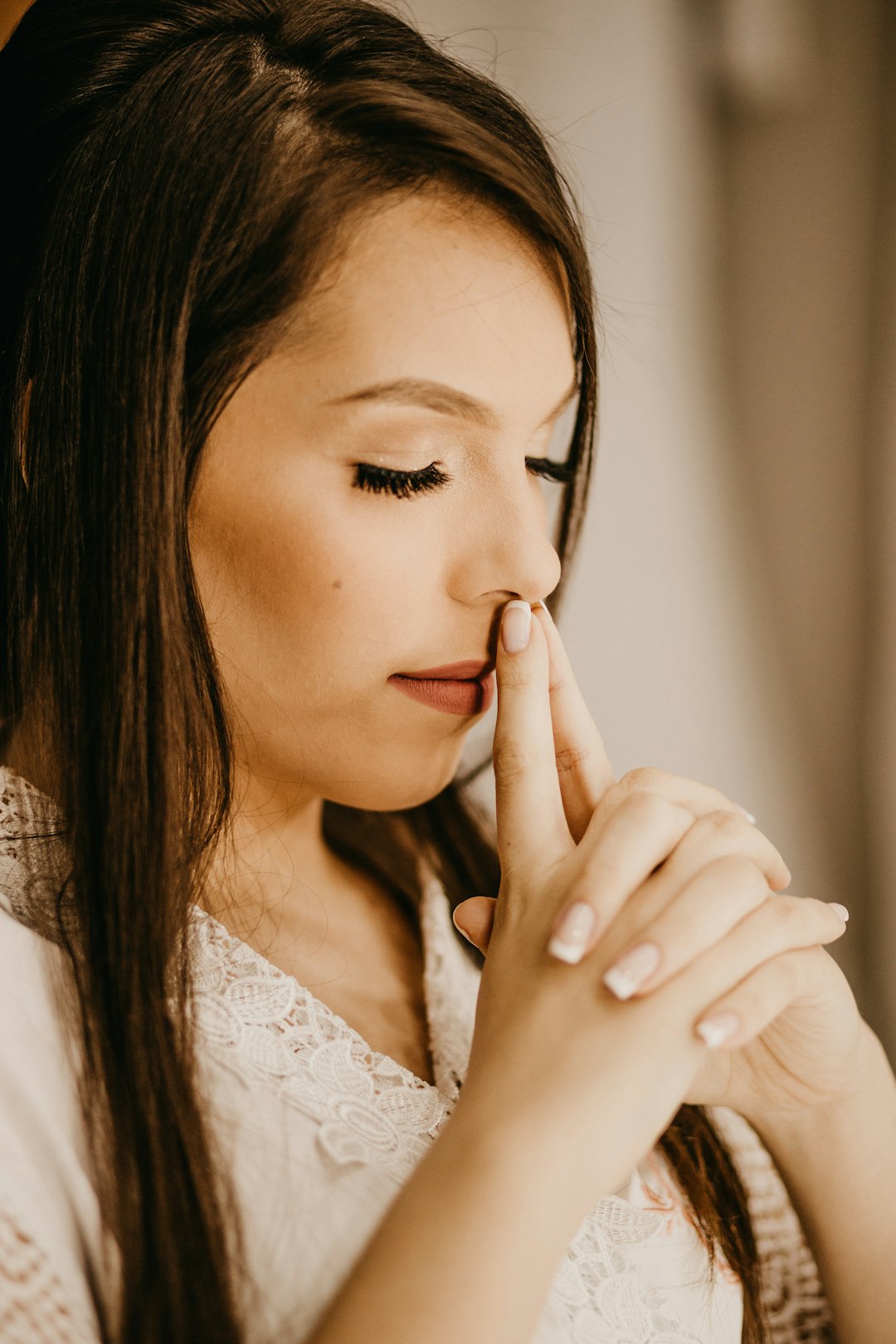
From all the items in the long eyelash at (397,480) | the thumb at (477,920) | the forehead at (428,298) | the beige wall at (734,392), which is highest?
the beige wall at (734,392)

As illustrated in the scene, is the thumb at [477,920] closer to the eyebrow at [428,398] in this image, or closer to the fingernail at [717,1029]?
the fingernail at [717,1029]

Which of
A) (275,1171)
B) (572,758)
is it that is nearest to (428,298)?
(572,758)

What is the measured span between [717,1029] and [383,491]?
1.49 feet

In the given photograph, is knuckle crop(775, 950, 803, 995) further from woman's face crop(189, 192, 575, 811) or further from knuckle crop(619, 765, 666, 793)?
woman's face crop(189, 192, 575, 811)

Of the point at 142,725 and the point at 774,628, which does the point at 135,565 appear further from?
the point at 774,628

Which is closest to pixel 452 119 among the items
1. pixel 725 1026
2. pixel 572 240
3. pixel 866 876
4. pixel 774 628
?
pixel 572 240

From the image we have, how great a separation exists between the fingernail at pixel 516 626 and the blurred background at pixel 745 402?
48 cm

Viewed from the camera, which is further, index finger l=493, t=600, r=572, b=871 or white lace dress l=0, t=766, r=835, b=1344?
index finger l=493, t=600, r=572, b=871

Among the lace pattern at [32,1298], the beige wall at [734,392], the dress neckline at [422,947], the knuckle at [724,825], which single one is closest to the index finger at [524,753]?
the knuckle at [724,825]

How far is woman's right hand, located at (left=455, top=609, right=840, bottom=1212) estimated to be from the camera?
570 mm

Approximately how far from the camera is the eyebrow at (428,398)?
2.28 feet

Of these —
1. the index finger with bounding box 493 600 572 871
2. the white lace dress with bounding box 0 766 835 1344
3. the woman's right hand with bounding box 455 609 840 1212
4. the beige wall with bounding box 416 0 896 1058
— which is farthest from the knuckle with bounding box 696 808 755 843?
the beige wall with bounding box 416 0 896 1058

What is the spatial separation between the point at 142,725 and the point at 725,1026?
1.55 ft

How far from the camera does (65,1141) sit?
0.64m
